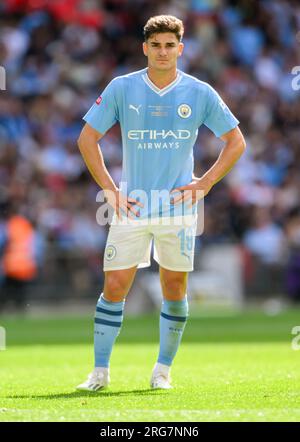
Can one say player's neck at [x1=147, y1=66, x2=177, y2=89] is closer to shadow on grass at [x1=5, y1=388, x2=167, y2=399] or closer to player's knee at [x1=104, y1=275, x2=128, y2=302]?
player's knee at [x1=104, y1=275, x2=128, y2=302]

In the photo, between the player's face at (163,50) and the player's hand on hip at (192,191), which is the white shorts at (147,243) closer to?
the player's hand on hip at (192,191)

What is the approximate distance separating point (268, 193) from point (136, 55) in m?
4.18

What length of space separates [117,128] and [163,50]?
46.3 ft

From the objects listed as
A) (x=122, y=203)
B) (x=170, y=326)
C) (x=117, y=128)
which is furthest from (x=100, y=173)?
(x=117, y=128)

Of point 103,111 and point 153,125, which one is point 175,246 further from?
point 103,111

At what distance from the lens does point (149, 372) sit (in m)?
10.0

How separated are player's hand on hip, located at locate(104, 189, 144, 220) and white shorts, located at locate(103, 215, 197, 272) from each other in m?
0.08

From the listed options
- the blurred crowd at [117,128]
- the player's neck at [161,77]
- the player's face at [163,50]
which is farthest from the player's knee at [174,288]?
the blurred crowd at [117,128]

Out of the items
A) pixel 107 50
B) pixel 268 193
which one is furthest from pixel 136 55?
pixel 268 193

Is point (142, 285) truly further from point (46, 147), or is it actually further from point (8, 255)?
point (46, 147)

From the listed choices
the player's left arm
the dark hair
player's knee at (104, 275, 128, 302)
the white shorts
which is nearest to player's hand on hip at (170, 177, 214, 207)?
the player's left arm

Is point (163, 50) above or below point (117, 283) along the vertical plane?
above

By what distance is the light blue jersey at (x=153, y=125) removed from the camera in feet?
26.8

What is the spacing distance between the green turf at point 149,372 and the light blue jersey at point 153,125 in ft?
4.79
